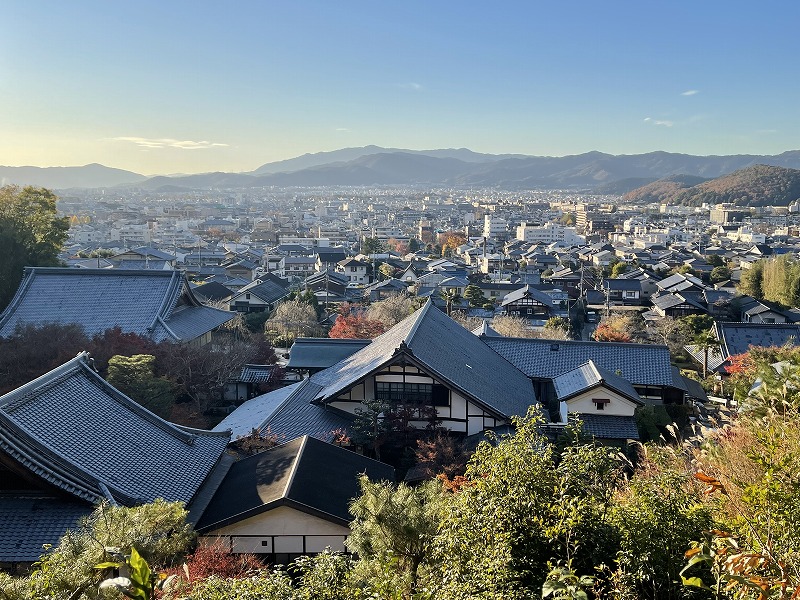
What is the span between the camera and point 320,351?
2077 cm

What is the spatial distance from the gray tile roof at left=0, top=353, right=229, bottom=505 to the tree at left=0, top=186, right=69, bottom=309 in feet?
52.0

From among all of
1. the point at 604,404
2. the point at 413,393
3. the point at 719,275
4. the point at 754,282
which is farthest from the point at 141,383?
the point at 719,275

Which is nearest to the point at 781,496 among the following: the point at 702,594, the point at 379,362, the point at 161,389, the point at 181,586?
the point at 702,594

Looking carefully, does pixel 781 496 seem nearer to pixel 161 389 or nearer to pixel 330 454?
pixel 330 454

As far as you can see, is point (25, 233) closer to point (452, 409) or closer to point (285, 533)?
point (452, 409)

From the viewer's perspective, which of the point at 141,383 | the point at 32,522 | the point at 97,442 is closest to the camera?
the point at 32,522

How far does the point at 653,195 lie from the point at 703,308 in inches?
6454

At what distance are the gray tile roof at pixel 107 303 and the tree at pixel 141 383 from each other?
176 inches

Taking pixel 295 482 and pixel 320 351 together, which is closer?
pixel 295 482

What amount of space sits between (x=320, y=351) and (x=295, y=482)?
10.8m

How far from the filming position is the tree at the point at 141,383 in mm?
15250

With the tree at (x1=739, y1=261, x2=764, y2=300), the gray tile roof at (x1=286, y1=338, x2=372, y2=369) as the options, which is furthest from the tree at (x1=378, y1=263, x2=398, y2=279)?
the gray tile roof at (x1=286, y1=338, x2=372, y2=369)

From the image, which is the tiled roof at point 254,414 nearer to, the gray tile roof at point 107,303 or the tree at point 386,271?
the gray tile roof at point 107,303

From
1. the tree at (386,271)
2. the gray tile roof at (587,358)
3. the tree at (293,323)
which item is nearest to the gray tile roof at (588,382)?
the gray tile roof at (587,358)
